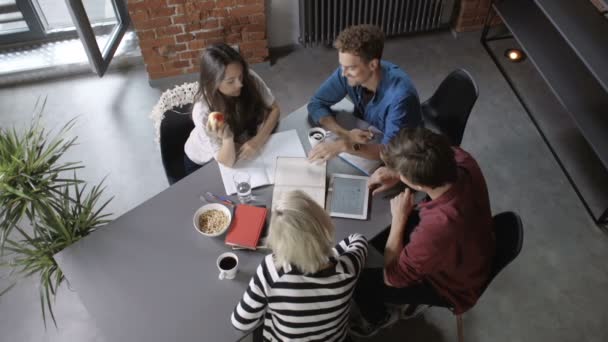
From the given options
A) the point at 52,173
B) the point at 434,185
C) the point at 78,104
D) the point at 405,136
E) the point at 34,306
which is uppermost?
the point at 405,136

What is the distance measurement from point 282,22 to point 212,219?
2.31 meters

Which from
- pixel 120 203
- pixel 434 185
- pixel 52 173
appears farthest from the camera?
pixel 120 203

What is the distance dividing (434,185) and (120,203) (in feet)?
6.86

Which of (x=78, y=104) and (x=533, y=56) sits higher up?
(x=533, y=56)

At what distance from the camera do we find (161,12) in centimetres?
329

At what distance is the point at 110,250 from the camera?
6.15 feet

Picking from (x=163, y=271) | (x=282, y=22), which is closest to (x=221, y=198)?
(x=163, y=271)

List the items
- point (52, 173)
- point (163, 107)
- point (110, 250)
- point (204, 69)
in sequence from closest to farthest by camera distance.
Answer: point (110, 250) → point (204, 69) → point (52, 173) → point (163, 107)

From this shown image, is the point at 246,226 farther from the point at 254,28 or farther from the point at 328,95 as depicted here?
the point at 254,28

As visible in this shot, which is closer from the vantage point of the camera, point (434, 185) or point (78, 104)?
point (434, 185)

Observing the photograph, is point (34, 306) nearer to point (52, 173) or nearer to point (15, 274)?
point (15, 274)

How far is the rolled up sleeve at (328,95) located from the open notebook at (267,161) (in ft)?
0.53

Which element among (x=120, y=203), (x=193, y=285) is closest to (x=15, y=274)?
(x=120, y=203)

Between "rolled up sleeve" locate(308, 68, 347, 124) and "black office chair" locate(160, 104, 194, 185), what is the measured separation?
0.60 m
